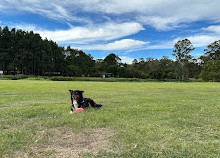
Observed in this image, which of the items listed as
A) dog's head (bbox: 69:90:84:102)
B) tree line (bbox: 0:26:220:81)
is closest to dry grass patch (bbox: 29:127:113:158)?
dog's head (bbox: 69:90:84:102)

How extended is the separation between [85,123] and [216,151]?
281cm

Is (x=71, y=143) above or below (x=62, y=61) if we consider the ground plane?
below

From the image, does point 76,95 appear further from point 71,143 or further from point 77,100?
point 71,143

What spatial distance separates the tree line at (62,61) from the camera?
5069cm

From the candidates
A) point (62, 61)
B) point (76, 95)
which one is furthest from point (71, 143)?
point (62, 61)

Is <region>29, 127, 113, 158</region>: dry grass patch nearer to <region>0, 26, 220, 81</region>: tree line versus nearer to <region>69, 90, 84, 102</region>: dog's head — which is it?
<region>69, 90, 84, 102</region>: dog's head

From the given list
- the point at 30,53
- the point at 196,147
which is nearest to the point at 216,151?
the point at 196,147

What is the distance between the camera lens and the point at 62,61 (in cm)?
6259

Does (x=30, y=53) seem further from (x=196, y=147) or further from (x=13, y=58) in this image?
(x=196, y=147)

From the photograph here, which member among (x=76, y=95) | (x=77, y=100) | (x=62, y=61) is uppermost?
(x=62, y=61)

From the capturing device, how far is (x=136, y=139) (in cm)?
307

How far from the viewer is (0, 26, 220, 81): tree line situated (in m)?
50.7

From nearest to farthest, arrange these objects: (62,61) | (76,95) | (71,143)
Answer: (71,143) → (76,95) → (62,61)

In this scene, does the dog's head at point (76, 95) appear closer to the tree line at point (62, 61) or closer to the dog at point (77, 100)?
the dog at point (77, 100)
